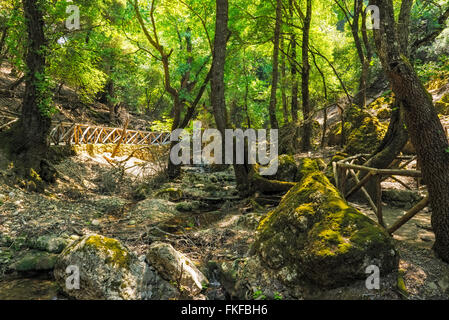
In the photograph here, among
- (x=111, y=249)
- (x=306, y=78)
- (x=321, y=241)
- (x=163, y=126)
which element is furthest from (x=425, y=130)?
(x=163, y=126)

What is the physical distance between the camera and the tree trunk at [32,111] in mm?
7090

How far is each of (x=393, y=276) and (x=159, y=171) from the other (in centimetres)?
965

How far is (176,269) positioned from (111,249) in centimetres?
92

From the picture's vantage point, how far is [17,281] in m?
3.74

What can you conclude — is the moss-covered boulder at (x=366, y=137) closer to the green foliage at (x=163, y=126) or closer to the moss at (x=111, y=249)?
the moss at (x=111, y=249)

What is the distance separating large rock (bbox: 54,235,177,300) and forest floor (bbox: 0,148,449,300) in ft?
1.71

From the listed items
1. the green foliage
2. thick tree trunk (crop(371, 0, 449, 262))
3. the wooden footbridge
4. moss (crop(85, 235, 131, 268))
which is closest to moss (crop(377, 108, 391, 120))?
thick tree trunk (crop(371, 0, 449, 262))

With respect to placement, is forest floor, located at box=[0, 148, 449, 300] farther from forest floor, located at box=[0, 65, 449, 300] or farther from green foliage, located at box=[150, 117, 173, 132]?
green foliage, located at box=[150, 117, 173, 132]

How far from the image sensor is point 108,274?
10.8ft

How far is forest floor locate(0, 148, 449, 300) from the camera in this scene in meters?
3.05

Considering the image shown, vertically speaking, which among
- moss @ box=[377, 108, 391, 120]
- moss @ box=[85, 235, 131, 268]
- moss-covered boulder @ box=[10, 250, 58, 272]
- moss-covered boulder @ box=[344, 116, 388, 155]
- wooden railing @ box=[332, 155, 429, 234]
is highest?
moss @ box=[377, 108, 391, 120]

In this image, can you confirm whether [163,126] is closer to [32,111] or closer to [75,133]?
[75,133]

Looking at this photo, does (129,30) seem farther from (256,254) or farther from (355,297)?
(355,297)

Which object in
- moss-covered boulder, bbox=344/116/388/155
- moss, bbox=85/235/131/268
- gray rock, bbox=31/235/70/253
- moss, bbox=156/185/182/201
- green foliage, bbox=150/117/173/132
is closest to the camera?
moss, bbox=85/235/131/268
